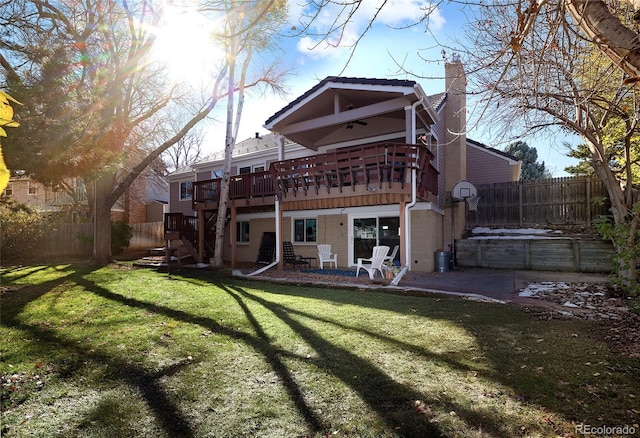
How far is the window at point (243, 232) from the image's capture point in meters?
16.7

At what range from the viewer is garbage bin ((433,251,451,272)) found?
11.3m

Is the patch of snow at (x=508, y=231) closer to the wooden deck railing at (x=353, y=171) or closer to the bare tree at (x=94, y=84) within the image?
the wooden deck railing at (x=353, y=171)

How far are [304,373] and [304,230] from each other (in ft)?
37.1

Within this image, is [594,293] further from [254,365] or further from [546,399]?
[254,365]

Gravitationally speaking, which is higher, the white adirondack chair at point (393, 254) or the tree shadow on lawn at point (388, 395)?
the white adirondack chair at point (393, 254)

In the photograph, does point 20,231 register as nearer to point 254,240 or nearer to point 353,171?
point 254,240

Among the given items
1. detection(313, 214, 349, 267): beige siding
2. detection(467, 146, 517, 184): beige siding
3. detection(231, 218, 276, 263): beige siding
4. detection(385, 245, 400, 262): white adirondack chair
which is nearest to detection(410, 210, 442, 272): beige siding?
detection(385, 245, 400, 262): white adirondack chair

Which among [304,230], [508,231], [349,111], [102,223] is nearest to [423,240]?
[349,111]

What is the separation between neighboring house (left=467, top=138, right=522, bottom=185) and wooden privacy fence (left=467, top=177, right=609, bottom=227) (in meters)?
1.64

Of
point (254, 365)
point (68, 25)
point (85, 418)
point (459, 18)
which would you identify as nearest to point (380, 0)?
point (459, 18)

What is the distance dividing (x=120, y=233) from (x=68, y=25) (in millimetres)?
10612

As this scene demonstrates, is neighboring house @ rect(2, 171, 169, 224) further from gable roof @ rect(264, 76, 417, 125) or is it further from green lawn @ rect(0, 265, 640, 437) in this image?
green lawn @ rect(0, 265, 640, 437)

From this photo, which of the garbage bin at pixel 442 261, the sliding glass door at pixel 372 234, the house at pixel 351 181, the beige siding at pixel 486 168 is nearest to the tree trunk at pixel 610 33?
the house at pixel 351 181

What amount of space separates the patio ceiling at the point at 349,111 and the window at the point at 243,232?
5.18 meters
